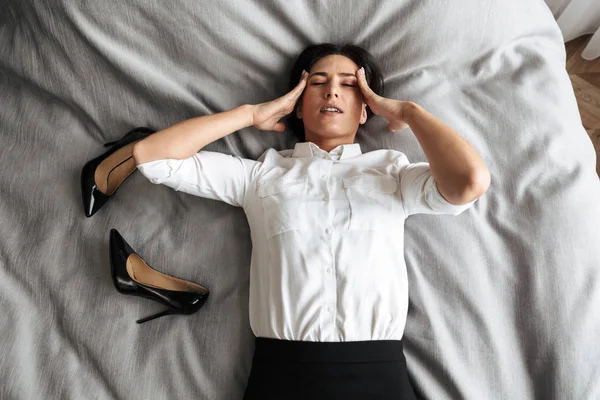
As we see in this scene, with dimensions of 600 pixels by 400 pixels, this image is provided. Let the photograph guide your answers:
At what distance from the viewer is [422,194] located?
45.7 inches

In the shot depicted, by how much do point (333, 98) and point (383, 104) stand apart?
147 mm

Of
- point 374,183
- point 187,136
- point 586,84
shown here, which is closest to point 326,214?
point 374,183

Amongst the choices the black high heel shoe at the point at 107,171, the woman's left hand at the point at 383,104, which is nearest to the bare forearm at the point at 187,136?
the black high heel shoe at the point at 107,171

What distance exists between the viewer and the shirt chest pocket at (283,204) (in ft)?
3.99

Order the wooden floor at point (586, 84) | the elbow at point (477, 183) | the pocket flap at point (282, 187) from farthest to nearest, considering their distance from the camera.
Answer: the wooden floor at point (586, 84) → the pocket flap at point (282, 187) → the elbow at point (477, 183)

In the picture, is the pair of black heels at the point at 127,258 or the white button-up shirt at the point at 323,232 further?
the pair of black heels at the point at 127,258

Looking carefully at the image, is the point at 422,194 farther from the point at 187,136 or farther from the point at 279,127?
the point at 187,136

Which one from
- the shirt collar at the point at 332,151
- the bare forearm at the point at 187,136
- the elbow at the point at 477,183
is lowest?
the shirt collar at the point at 332,151

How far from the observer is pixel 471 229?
1310 millimetres

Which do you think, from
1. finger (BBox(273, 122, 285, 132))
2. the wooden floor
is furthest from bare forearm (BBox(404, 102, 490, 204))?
the wooden floor

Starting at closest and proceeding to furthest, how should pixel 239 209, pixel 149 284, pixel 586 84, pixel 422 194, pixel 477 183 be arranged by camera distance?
pixel 477 183
pixel 422 194
pixel 149 284
pixel 239 209
pixel 586 84

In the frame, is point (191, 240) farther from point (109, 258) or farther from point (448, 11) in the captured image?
point (448, 11)

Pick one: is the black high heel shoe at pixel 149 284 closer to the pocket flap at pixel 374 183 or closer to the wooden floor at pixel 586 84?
the pocket flap at pixel 374 183

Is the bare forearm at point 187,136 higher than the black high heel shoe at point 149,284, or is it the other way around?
the bare forearm at point 187,136
